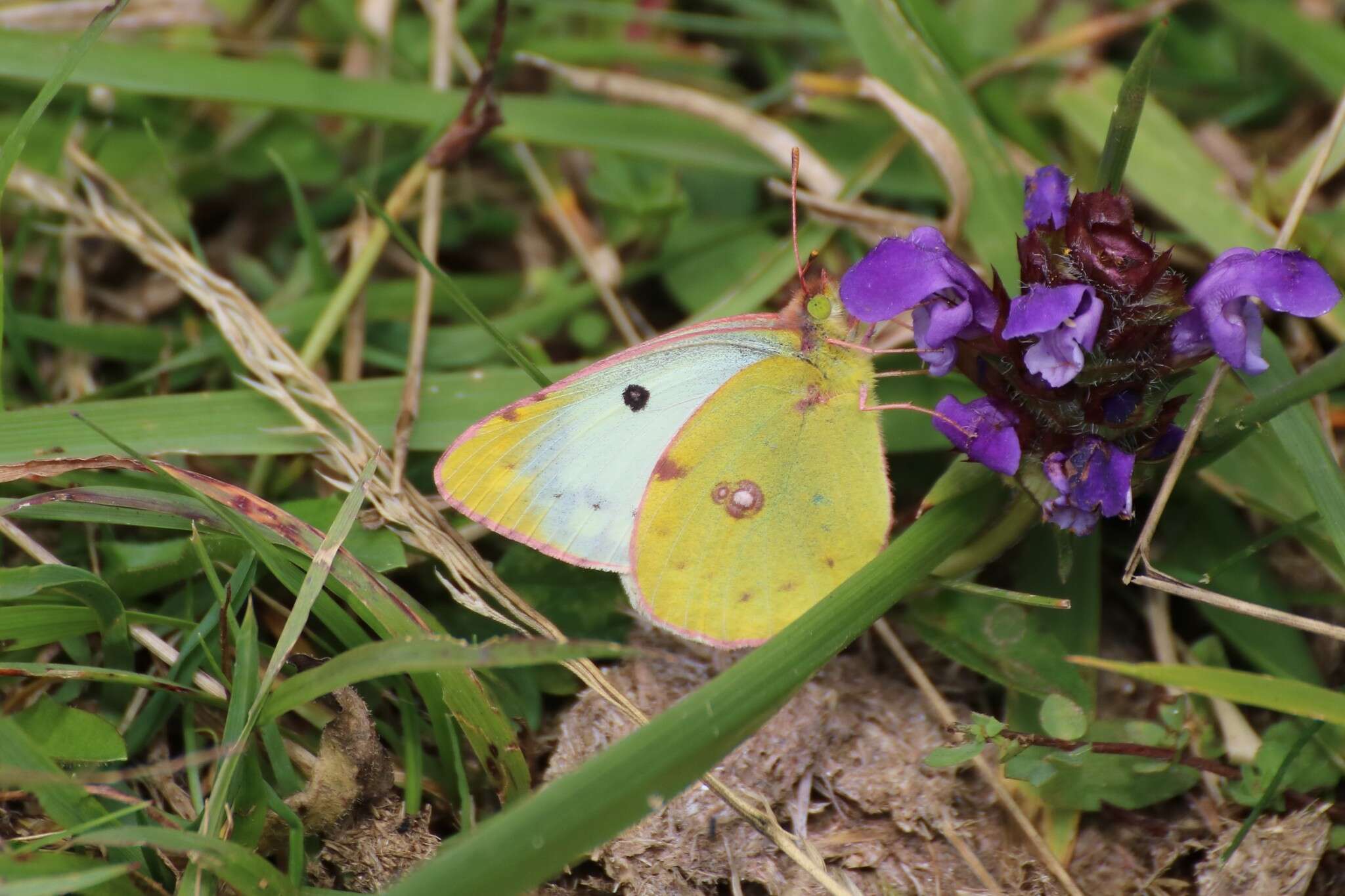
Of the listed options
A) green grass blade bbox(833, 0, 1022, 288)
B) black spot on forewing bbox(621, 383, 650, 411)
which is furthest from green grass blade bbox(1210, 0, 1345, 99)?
black spot on forewing bbox(621, 383, 650, 411)

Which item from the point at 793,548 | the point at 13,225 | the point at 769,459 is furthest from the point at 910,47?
the point at 13,225

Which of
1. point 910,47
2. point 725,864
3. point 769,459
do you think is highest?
point 910,47

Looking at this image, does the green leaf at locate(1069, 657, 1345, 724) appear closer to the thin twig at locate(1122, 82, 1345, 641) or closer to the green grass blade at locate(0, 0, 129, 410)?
the thin twig at locate(1122, 82, 1345, 641)

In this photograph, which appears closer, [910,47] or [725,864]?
[725,864]

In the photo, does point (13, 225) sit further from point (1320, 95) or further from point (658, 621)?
point (1320, 95)

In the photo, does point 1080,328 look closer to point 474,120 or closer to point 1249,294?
point 1249,294

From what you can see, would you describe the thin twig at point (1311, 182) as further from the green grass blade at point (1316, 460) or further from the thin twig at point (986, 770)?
the thin twig at point (986, 770)
